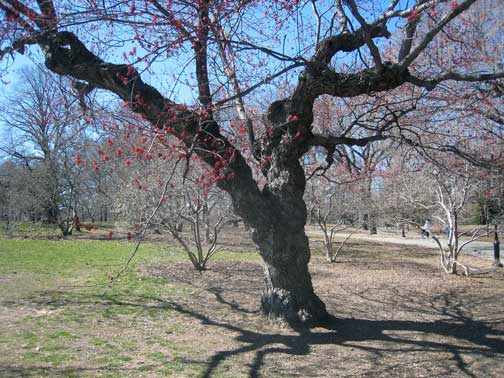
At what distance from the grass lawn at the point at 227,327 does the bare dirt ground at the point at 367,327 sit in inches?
0.8

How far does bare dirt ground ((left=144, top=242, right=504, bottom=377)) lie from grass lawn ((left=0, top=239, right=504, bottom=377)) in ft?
0.07

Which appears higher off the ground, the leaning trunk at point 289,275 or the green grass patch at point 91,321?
the leaning trunk at point 289,275

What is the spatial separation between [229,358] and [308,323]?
4.97 feet

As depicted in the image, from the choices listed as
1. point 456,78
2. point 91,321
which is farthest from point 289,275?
point 456,78

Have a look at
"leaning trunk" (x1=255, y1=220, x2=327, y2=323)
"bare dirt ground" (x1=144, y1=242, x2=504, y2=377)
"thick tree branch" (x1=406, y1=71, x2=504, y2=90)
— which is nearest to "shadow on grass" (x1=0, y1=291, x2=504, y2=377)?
"bare dirt ground" (x1=144, y1=242, x2=504, y2=377)

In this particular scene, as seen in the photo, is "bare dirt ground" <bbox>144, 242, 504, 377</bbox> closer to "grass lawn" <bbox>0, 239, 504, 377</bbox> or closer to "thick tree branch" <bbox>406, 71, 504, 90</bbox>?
"grass lawn" <bbox>0, 239, 504, 377</bbox>

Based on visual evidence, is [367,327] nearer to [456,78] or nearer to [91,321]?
[456,78]

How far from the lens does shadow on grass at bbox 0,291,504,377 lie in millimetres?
4904

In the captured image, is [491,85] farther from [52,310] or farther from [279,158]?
[52,310]

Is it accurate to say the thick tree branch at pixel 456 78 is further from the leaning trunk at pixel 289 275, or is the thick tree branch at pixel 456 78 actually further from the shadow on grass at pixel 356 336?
the shadow on grass at pixel 356 336

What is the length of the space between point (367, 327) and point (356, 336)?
0.51m

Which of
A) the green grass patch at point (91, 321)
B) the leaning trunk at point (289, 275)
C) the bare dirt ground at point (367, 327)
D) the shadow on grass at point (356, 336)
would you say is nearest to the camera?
the green grass patch at point (91, 321)

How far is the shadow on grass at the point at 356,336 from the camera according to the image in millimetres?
4904

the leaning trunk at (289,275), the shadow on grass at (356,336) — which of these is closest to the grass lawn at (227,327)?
the shadow on grass at (356,336)
